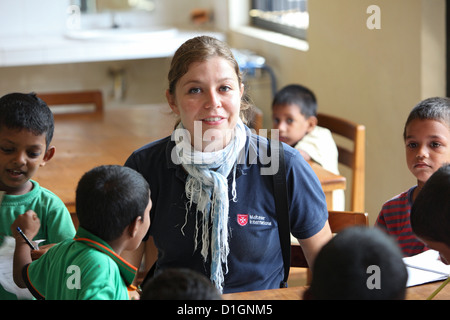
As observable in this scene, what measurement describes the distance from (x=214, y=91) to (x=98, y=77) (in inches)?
152

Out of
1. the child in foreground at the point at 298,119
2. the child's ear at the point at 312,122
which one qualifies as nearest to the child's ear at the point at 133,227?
the child in foreground at the point at 298,119

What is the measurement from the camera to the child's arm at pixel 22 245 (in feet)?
4.30

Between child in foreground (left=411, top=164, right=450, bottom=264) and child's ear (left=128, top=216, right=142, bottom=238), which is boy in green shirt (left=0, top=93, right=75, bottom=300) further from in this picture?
child in foreground (left=411, top=164, right=450, bottom=264)

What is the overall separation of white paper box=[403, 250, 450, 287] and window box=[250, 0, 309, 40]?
2.59 m

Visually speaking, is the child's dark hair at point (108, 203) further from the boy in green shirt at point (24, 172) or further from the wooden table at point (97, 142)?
the wooden table at point (97, 142)

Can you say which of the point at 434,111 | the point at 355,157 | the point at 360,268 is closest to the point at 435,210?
the point at 360,268

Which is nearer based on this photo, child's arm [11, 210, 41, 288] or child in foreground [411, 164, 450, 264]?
child in foreground [411, 164, 450, 264]

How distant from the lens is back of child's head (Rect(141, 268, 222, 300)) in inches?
33.9

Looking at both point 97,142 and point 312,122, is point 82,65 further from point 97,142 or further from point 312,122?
point 312,122

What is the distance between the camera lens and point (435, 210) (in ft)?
3.68

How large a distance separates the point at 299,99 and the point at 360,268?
210 centimetres

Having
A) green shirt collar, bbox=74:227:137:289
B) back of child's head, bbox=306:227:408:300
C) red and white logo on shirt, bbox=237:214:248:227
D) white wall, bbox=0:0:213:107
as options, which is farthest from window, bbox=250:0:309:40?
back of child's head, bbox=306:227:408:300

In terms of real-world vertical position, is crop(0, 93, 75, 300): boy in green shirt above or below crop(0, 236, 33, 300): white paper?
above
